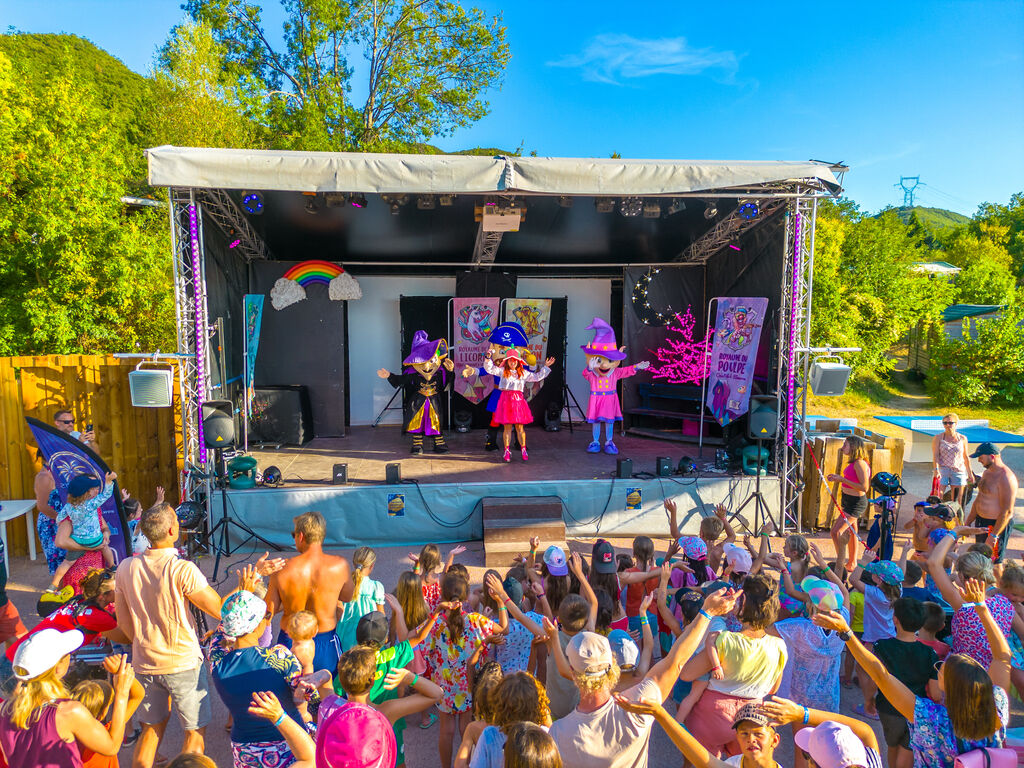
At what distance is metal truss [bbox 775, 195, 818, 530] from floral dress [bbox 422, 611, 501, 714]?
Result: 17.5 feet

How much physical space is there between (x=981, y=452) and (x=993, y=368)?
14828 millimetres

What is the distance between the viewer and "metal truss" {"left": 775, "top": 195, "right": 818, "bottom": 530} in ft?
22.6

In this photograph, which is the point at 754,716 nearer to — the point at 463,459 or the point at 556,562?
the point at 556,562

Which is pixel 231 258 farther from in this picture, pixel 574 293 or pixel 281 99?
pixel 281 99

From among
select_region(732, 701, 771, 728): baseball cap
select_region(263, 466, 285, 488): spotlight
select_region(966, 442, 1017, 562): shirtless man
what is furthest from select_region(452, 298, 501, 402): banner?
select_region(732, 701, 771, 728): baseball cap

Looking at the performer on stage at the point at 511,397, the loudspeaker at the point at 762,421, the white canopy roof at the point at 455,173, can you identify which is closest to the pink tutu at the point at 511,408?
the performer on stage at the point at 511,397

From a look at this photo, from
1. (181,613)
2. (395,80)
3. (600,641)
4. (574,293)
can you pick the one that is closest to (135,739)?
(181,613)

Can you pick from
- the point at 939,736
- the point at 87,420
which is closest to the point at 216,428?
the point at 87,420

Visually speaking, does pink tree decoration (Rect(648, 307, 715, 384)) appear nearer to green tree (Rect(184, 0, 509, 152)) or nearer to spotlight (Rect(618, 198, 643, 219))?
spotlight (Rect(618, 198, 643, 219))

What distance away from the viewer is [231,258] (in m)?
8.88

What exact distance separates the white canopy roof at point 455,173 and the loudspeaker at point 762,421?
2.41m

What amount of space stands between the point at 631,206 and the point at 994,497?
462 centimetres

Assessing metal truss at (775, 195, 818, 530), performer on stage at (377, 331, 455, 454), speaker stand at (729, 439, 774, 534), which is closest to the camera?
metal truss at (775, 195, 818, 530)

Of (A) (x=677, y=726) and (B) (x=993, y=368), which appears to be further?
(B) (x=993, y=368)
